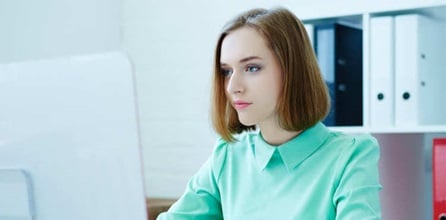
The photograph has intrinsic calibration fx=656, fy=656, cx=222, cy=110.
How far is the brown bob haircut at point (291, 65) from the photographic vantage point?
1201 mm

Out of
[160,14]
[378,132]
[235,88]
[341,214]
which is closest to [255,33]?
[235,88]

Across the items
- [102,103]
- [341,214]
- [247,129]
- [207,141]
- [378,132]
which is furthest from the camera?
[207,141]

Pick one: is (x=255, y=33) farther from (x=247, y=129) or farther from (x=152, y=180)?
(x=152, y=180)

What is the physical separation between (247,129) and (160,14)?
1540mm

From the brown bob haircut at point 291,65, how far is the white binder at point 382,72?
65 centimetres

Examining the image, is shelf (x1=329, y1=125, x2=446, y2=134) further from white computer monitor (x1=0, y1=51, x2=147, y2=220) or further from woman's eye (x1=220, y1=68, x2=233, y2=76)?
white computer monitor (x1=0, y1=51, x2=147, y2=220)

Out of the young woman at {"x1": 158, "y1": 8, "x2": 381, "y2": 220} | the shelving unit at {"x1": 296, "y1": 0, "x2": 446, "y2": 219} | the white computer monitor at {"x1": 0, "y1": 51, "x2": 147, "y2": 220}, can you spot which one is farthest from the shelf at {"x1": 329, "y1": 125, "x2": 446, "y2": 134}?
the white computer monitor at {"x1": 0, "y1": 51, "x2": 147, "y2": 220}

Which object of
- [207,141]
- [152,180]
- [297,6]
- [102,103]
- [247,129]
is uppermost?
[297,6]

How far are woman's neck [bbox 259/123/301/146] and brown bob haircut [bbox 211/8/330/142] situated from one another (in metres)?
0.02

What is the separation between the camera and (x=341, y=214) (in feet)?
3.59

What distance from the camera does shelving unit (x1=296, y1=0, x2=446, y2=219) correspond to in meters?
1.89

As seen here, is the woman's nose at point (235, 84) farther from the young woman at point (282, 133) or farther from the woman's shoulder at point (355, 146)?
the woman's shoulder at point (355, 146)

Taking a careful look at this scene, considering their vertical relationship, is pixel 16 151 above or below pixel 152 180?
above

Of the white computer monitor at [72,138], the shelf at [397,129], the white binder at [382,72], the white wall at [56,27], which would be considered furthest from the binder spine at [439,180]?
the white wall at [56,27]
